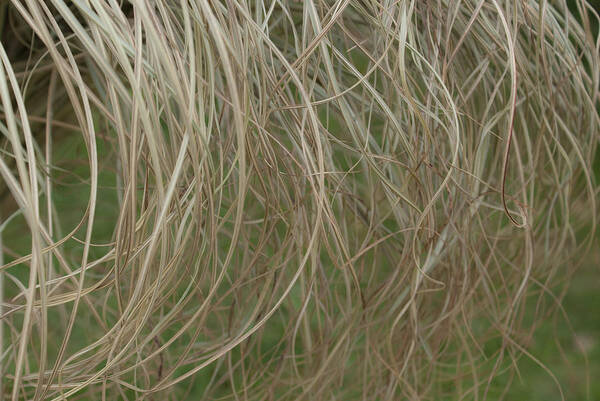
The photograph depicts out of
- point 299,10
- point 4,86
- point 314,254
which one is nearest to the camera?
point 4,86

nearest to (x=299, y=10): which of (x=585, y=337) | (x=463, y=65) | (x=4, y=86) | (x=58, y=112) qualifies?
(x=463, y=65)

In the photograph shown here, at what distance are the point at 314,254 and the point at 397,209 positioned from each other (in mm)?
162

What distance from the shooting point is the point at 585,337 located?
4.03 ft

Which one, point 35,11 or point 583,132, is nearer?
point 35,11

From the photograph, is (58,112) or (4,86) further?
(58,112)

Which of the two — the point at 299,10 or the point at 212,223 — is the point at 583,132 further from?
the point at 212,223

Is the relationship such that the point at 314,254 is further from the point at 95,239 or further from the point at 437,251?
the point at 95,239

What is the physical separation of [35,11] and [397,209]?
0.33 metres

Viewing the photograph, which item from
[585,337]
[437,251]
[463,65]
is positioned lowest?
[585,337]

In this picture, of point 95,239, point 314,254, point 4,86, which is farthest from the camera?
point 95,239

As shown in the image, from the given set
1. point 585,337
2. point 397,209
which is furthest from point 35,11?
point 585,337

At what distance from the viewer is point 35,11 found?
377 millimetres

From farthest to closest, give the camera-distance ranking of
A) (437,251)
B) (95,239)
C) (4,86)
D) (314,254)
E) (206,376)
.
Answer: (95,239) < (206,376) < (437,251) < (314,254) < (4,86)

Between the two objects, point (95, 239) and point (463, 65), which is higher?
point (463, 65)
